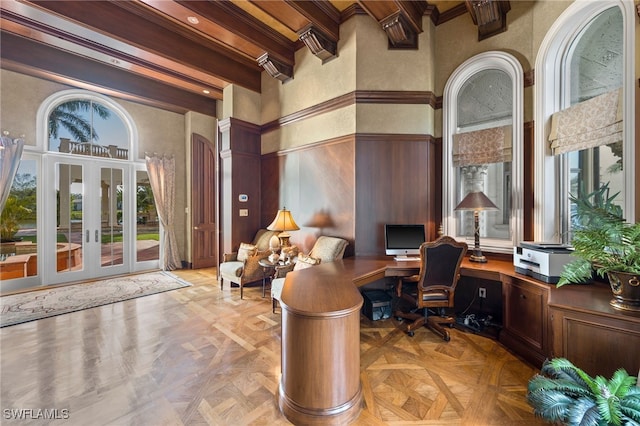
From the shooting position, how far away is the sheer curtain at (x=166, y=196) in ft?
18.1

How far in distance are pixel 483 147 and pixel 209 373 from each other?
3.79m

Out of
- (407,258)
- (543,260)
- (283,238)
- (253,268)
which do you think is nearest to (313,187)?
(283,238)

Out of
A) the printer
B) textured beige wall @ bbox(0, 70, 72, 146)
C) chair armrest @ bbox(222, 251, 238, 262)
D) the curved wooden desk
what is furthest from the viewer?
chair armrest @ bbox(222, 251, 238, 262)

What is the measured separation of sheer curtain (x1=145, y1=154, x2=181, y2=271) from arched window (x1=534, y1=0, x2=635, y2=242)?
21.0 ft

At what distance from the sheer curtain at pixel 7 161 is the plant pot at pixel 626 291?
290 inches

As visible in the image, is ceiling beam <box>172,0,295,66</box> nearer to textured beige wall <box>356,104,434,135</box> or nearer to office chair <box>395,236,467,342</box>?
textured beige wall <box>356,104,434,135</box>

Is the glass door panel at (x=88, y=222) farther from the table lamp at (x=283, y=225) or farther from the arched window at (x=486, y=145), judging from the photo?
the arched window at (x=486, y=145)

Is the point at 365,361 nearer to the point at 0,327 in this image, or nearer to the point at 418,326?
the point at 418,326

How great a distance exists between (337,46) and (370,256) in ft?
9.76

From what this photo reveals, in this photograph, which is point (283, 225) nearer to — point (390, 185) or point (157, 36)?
point (390, 185)

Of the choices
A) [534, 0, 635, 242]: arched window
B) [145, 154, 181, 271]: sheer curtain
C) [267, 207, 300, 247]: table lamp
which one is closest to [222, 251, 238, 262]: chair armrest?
[267, 207, 300, 247]: table lamp

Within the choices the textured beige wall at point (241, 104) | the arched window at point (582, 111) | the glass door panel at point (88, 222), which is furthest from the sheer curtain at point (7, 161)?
the arched window at point (582, 111)

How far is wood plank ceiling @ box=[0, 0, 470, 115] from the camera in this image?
3023 millimetres

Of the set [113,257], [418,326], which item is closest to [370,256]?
[418,326]
